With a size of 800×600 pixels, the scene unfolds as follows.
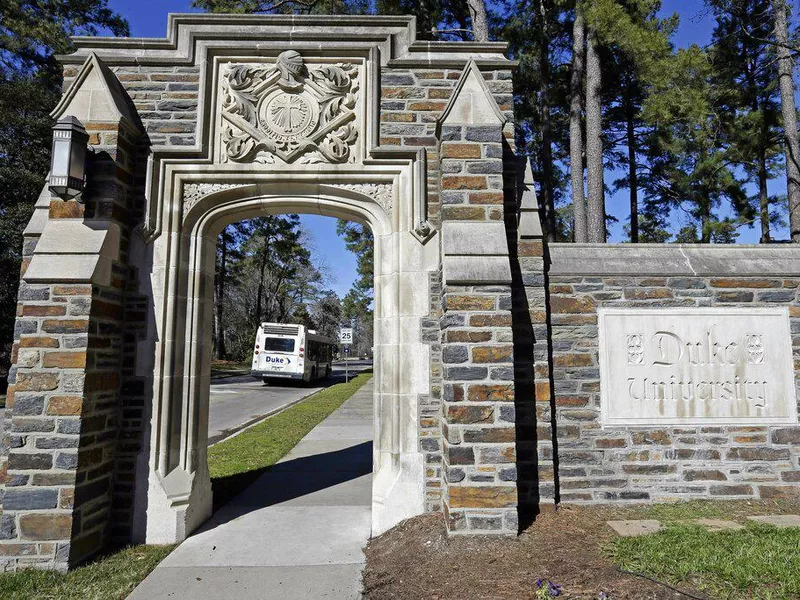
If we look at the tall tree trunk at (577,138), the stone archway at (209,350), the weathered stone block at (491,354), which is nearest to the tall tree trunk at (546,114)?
the tall tree trunk at (577,138)

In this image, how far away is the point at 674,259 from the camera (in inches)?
184

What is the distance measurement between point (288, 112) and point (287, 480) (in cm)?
429

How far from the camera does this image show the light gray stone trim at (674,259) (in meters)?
4.58

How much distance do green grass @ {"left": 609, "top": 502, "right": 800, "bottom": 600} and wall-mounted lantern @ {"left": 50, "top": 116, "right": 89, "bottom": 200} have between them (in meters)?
4.85

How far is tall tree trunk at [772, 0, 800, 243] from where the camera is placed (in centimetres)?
1069

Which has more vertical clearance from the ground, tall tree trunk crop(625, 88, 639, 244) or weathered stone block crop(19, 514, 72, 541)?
tall tree trunk crop(625, 88, 639, 244)

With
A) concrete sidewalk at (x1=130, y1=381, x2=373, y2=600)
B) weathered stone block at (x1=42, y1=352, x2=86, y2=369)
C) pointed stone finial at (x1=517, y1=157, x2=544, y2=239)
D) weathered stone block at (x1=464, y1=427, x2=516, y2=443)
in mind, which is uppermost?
pointed stone finial at (x1=517, y1=157, x2=544, y2=239)

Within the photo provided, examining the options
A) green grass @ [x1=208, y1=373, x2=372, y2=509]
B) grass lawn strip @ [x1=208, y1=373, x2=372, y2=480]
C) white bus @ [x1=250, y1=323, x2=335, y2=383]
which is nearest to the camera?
green grass @ [x1=208, y1=373, x2=372, y2=509]

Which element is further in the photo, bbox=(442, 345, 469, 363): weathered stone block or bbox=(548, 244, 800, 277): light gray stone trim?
bbox=(548, 244, 800, 277): light gray stone trim

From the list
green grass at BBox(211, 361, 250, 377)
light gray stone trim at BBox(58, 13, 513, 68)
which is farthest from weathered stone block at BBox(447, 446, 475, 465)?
green grass at BBox(211, 361, 250, 377)

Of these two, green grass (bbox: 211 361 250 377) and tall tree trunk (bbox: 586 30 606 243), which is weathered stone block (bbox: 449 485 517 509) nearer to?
tall tree trunk (bbox: 586 30 606 243)

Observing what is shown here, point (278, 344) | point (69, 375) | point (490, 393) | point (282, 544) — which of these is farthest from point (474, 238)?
point (278, 344)

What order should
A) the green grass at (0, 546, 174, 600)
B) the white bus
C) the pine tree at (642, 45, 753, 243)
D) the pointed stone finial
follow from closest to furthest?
the green grass at (0, 546, 174, 600) → the pointed stone finial → the pine tree at (642, 45, 753, 243) → the white bus

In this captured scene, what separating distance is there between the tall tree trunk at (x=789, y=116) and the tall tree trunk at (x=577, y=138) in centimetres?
415
